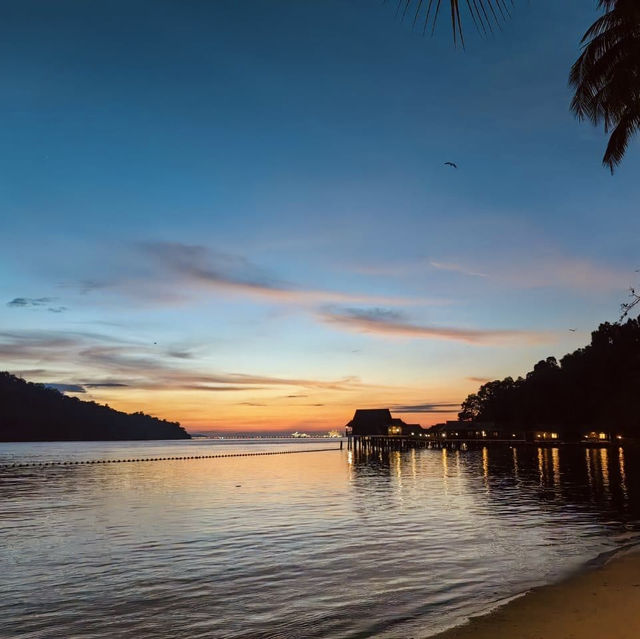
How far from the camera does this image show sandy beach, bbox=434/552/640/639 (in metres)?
9.51

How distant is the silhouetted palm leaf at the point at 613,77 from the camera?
706 inches

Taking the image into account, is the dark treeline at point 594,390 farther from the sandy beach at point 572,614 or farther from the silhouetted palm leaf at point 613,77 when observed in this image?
the sandy beach at point 572,614

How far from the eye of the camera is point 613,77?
1855 cm

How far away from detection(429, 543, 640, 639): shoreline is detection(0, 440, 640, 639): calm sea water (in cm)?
98

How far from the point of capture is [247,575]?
1697 centimetres

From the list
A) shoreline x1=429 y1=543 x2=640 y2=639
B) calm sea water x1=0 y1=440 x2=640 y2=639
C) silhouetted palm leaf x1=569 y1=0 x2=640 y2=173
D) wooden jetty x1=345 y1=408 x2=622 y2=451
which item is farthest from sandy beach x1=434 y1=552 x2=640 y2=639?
wooden jetty x1=345 y1=408 x2=622 y2=451

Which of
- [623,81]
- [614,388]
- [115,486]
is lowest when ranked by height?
[115,486]

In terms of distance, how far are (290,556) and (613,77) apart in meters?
19.8

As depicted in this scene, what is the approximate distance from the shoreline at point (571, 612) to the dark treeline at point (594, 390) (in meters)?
73.3

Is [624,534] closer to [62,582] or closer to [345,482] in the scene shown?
[62,582]

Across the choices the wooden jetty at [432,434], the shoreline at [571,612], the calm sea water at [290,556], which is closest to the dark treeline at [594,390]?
the wooden jetty at [432,434]

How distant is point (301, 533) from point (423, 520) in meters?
6.43

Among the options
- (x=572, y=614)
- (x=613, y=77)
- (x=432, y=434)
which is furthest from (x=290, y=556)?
(x=432, y=434)

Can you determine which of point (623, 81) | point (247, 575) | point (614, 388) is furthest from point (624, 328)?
point (247, 575)
